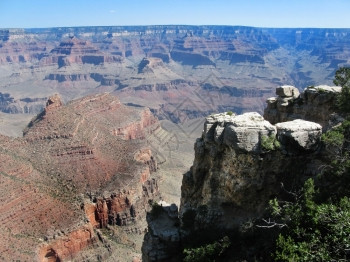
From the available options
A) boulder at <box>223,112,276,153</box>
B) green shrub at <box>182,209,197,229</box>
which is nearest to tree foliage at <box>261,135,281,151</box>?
boulder at <box>223,112,276,153</box>

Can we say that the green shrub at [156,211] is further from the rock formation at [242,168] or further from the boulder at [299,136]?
the boulder at [299,136]

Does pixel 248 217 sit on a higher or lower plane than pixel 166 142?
higher

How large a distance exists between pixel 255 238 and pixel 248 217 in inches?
101

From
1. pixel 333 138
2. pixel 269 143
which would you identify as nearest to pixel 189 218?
pixel 269 143

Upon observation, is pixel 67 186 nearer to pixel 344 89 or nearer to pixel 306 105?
pixel 306 105

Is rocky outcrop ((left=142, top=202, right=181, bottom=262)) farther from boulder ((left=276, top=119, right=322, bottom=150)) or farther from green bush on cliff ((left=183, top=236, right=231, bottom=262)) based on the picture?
boulder ((left=276, top=119, right=322, bottom=150))

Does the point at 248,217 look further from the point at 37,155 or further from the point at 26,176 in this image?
the point at 37,155

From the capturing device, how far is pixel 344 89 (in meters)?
27.8

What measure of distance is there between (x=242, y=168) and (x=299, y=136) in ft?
14.7

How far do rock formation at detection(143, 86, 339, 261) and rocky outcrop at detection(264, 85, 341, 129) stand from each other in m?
5.33

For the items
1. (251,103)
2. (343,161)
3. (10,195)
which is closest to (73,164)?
(10,195)

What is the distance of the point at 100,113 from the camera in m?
95.9

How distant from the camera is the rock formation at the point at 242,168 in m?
24.5

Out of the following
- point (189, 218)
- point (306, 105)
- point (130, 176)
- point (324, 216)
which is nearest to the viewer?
point (324, 216)
